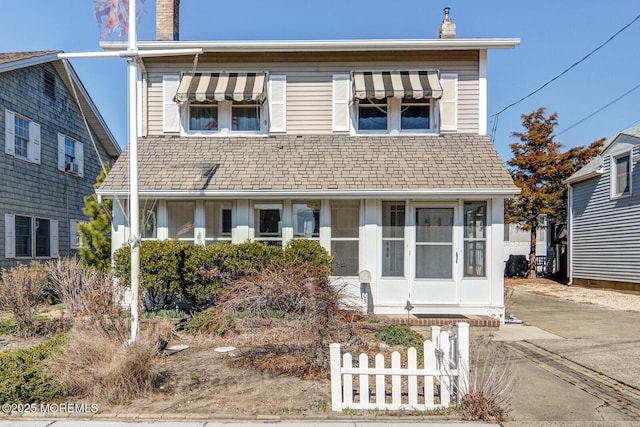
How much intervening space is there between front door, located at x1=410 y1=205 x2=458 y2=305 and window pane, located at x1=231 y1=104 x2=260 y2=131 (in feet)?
15.2

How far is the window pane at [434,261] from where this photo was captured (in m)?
9.48

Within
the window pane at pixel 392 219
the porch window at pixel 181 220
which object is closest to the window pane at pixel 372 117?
the window pane at pixel 392 219

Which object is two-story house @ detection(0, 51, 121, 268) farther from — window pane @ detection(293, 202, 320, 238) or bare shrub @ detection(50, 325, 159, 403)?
bare shrub @ detection(50, 325, 159, 403)

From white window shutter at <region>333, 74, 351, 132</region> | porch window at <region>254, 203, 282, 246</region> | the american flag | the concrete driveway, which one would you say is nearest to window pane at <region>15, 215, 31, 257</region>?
porch window at <region>254, 203, 282, 246</region>

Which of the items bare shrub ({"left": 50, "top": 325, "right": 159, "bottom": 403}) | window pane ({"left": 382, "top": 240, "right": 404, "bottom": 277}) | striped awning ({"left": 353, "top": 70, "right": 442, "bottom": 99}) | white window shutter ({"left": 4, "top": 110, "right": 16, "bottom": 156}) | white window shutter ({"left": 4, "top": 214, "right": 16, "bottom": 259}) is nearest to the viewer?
bare shrub ({"left": 50, "top": 325, "right": 159, "bottom": 403})

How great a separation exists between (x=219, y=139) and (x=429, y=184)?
528 centimetres

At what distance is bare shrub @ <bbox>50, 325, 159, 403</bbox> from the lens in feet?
14.7

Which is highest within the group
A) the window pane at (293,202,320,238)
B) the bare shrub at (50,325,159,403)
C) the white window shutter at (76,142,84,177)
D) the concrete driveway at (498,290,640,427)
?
the white window shutter at (76,142,84,177)

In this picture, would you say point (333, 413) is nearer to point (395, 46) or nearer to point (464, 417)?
point (464, 417)

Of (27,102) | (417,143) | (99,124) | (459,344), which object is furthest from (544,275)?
(27,102)

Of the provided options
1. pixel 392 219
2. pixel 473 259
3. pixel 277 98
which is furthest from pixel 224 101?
pixel 473 259

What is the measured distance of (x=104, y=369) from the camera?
14.7ft

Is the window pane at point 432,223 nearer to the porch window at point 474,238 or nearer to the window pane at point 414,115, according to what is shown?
the porch window at point 474,238

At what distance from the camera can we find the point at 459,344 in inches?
171
